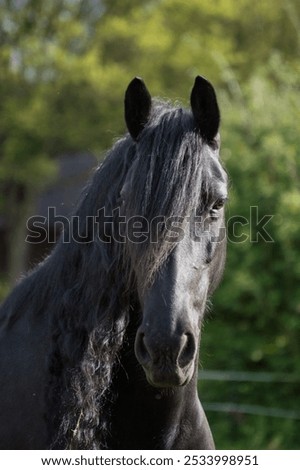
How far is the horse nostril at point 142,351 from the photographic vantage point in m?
2.93

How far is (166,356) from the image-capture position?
2889 mm

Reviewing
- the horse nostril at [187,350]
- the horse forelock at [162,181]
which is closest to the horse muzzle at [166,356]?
the horse nostril at [187,350]

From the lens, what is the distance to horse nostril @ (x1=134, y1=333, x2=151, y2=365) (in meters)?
2.93

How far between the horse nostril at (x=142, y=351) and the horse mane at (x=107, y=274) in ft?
0.84

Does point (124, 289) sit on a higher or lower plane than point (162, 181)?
lower

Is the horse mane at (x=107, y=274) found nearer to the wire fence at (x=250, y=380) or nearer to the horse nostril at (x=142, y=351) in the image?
the horse nostril at (x=142, y=351)

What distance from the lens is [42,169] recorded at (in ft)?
55.8

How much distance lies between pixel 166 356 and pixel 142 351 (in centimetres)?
12

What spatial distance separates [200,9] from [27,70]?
455 centimetres

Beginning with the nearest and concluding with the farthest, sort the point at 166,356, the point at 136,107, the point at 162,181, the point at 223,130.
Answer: the point at 166,356 → the point at 162,181 → the point at 136,107 → the point at 223,130

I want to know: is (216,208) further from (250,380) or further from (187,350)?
(250,380)

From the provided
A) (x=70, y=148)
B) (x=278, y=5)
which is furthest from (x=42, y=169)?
(x=278, y=5)

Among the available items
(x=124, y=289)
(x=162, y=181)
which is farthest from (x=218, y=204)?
(x=124, y=289)

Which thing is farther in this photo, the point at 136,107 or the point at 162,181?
the point at 136,107
